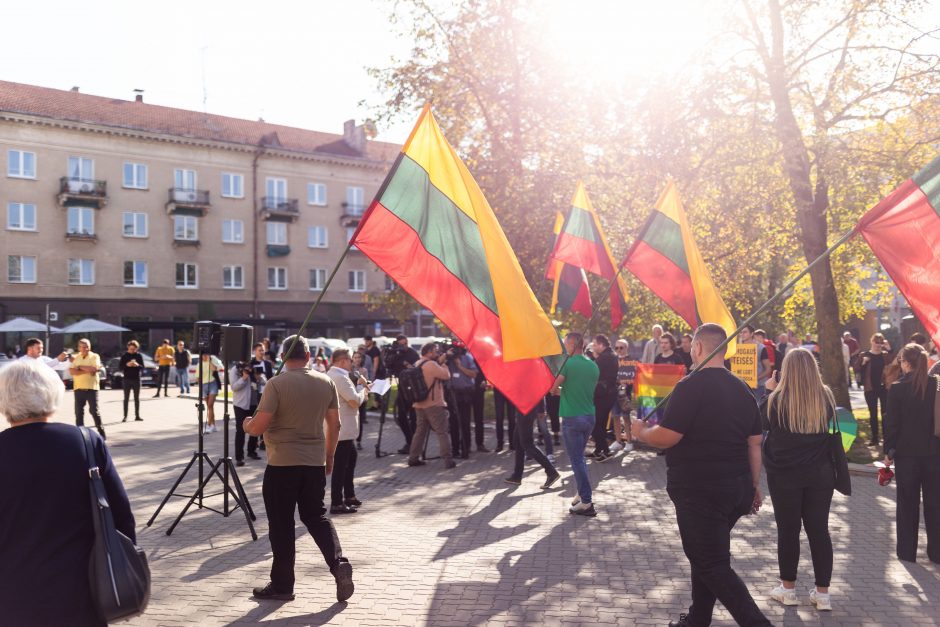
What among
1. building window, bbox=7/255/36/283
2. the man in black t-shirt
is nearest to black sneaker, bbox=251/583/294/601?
the man in black t-shirt

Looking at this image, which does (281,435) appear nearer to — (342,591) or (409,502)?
(342,591)

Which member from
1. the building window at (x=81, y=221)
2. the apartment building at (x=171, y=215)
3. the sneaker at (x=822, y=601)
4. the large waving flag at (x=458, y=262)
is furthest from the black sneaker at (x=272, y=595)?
the building window at (x=81, y=221)

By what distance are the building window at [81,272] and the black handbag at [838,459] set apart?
160ft

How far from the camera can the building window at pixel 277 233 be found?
55219 mm

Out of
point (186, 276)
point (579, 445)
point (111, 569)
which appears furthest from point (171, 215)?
point (111, 569)

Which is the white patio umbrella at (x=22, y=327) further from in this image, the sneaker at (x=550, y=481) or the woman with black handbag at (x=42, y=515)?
the woman with black handbag at (x=42, y=515)

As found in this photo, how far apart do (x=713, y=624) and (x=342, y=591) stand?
267 cm

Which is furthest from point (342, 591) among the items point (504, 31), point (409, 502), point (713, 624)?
point (504, 31)

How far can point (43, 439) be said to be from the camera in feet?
11.3

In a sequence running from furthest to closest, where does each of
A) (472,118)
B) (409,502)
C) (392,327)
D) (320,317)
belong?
1. (392,327)
2. (320,317)
3. (472,118)
4. (409,502)

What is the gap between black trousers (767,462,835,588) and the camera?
593 cm

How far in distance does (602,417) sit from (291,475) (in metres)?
8.13

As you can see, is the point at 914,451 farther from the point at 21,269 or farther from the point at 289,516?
the point at 21,269

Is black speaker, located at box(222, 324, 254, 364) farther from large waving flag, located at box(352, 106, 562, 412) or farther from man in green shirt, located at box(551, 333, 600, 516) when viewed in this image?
man in green shirt, located at box(551, 333, 600, 516)
